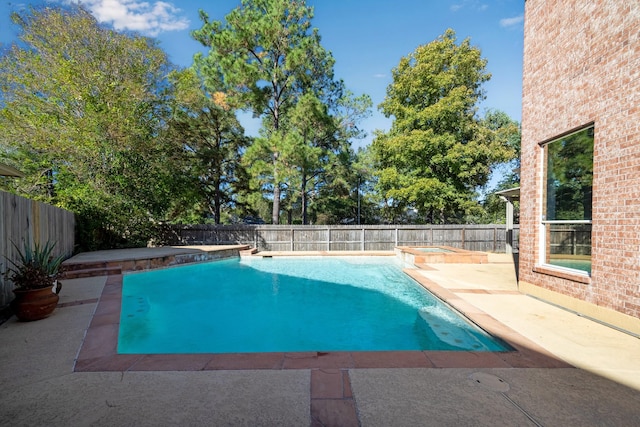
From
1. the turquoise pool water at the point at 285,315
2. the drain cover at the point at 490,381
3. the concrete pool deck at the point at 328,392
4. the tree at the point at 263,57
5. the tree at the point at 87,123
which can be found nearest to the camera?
the concrete pool deck at the point at 328,392

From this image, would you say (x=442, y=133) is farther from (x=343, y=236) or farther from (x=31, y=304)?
(x=31, y=304)

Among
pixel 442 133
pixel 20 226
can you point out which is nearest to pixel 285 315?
pixel 20 226

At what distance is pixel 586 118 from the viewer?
3838 mm

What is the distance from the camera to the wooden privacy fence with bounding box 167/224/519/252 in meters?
13.6

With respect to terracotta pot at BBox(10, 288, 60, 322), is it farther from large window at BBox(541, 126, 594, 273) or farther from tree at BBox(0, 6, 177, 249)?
tree at BBox(0, 6, 177, 249)

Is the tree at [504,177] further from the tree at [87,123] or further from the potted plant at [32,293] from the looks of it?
the potted plant at [32,293]

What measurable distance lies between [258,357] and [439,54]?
17707 mm

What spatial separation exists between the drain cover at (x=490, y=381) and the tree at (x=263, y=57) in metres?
12.0

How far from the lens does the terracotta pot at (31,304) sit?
3623mm

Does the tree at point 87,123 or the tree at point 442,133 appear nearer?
the tree at point 87,123

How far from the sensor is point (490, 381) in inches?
91.5

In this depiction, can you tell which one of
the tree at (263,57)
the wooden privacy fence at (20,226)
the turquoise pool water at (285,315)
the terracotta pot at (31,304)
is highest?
the tree at (263,57)

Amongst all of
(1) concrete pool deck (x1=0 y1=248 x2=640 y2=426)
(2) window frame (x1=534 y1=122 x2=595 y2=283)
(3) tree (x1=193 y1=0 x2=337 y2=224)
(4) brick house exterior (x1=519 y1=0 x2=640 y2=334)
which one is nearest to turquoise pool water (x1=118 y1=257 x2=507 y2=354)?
(1) concrete pool deck (x1=0 y1=248 x2=640 y2=426)

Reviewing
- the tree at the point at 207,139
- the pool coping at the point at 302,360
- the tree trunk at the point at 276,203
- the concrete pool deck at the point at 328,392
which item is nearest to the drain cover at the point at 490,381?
the concrete pool deck at the point at 328,392
